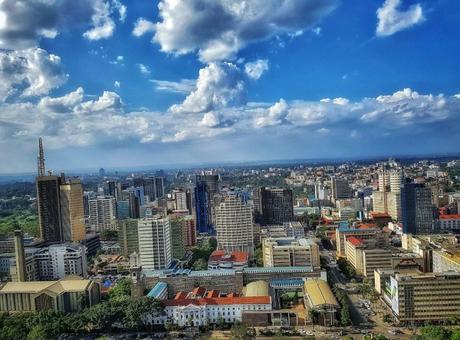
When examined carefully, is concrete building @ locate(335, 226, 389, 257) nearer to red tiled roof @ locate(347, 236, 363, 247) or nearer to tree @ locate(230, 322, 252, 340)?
red tiled roof @ locate(347, 236, 363, 247)

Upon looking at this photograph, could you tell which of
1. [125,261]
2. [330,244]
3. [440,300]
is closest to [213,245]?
[125,261]

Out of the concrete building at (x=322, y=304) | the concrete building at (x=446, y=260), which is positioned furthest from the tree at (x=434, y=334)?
the concrete building at (x=446, y=260)

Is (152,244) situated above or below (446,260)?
above

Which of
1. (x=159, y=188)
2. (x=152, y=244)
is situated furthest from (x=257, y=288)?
(x=159, y=188)

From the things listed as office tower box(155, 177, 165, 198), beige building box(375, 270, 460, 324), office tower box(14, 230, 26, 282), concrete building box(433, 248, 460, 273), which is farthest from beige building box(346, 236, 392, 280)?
office tower box(155, 177, 165, 198)

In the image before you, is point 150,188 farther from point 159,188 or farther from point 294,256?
point 294,256

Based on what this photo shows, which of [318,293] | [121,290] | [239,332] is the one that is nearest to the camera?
[239,332]

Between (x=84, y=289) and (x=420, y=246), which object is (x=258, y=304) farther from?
(x=420, y=246)

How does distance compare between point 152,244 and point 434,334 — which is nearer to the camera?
point 434,334
